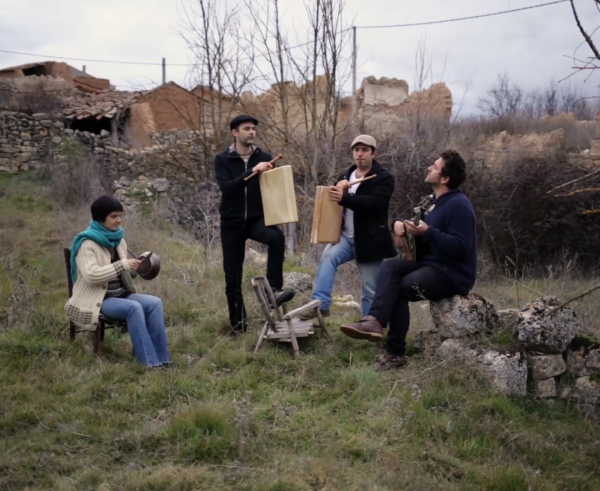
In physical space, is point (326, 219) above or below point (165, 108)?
below

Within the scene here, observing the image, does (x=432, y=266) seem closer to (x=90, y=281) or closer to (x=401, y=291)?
(x=401, y=291)

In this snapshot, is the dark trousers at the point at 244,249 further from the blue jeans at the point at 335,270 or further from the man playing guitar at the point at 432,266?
the man playing guitar at the point at 432,266

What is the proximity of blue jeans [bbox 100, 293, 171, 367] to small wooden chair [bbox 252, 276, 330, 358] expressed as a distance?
0.79m

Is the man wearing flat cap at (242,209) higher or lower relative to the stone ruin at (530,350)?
higher

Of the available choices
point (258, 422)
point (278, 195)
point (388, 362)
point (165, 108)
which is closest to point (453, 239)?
point (388, 362)

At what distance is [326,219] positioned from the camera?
227 inches

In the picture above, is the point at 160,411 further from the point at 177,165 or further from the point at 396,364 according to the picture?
the point at 177,165

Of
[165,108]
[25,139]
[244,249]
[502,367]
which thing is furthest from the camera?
[165,108]

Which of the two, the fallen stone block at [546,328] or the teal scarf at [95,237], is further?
the teal scarf at [95,237]

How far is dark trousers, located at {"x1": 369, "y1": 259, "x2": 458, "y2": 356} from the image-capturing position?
5.23 meters

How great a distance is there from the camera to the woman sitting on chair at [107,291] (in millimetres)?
5207

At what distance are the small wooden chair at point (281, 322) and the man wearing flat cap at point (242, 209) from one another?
32 centimetres

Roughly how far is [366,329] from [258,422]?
1229 millimetres

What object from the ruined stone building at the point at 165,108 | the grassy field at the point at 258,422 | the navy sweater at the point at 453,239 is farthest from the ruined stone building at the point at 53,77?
the navy sweater at the point at 453,239
